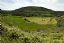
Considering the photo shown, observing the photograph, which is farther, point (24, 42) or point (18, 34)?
point (18, 34)

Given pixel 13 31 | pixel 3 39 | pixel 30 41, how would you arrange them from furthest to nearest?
pixel 13 31, pixel 30 41, pixel 3 39

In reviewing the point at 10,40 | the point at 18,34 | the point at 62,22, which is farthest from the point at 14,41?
the point at 62,22

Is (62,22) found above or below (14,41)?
below

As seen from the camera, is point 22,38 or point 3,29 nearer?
point 22,38

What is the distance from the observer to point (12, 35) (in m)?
17.0

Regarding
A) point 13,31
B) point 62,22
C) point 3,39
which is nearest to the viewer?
point 3,39

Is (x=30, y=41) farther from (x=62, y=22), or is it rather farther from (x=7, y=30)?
(x=62, y=22)

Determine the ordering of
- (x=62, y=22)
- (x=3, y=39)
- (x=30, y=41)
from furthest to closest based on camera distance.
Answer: (x=62, y=22)
(x=30, y=41)
(x=3, y=39)

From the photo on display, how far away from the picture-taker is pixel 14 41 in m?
15.8

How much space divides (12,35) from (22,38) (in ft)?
2.48

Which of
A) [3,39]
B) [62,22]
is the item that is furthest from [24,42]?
[62,22]

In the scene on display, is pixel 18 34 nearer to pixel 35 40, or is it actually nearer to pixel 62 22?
pixel 35 40

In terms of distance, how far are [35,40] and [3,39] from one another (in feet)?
9.00

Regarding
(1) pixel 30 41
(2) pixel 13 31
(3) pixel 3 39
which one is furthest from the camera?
(2) pixel 13 31
